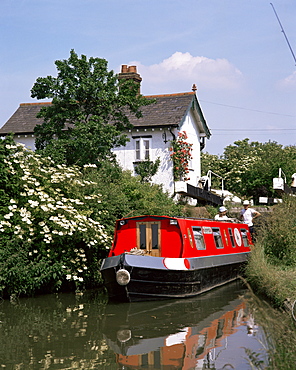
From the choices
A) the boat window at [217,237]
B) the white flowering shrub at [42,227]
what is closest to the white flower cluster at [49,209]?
the white flowering shrub at [42,227]

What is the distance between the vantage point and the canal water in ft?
28.0

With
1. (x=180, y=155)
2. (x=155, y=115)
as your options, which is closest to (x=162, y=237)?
(x=180, y=155)

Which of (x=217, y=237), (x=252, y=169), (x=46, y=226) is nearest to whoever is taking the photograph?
(x=46, y=226)

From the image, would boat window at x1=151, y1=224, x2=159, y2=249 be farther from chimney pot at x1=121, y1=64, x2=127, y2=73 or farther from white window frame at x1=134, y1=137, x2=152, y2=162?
chimney pot at x1=121, y1=64, x2=127, y2=73

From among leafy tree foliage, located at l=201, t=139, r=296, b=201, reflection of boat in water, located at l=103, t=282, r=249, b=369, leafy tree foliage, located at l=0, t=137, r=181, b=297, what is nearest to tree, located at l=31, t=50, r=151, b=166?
leafy tree foliage, located at l=0, t=137, r=181, b=297

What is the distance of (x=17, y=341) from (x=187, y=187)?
16823 millimetres

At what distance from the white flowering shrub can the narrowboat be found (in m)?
1.02

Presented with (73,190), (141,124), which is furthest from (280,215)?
(141,124)

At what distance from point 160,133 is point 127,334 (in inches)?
723

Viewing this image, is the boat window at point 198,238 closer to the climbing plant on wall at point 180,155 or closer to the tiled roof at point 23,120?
the climbing plant on wall at point 180,155

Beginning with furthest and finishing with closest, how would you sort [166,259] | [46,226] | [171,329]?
[46,226] → [166,259] → [171,329]

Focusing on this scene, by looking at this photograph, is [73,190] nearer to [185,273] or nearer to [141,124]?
[185,273]

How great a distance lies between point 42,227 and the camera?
47.4 ft

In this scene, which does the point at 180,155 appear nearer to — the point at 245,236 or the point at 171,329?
the point at 245,236
